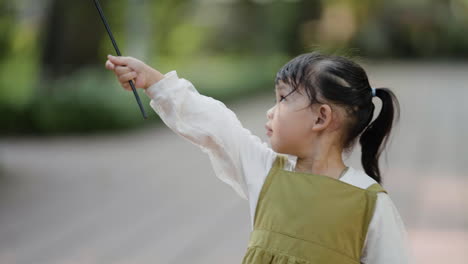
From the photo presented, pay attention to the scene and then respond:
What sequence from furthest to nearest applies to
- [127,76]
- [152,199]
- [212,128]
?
[152,199] → [212,128] → [127,76]

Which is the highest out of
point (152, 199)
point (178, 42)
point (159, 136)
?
point (152, 199)

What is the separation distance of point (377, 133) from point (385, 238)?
293 mm

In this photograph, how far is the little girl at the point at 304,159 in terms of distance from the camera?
1.62 m

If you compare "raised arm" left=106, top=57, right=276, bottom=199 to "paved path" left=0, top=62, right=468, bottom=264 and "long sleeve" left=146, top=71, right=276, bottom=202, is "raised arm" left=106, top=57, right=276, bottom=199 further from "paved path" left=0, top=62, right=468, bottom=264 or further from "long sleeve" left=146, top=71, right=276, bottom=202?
"paved path" left=0, top=62, right=468, bottom=264

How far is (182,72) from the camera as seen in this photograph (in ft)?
40.8

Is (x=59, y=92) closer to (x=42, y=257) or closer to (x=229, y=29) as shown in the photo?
(x=42, y=257)

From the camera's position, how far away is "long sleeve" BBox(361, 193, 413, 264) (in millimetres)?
1610

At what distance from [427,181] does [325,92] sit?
4628 mm

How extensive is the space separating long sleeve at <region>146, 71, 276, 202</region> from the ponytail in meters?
0.24

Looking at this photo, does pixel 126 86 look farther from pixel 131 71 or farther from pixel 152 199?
pixel 152 199

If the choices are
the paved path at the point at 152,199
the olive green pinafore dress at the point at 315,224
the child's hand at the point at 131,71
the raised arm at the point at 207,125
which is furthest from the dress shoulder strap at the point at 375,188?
the paved path at the point at 152,199

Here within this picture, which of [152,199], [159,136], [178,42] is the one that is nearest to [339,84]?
[152,199]

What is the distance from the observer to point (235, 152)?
67.8 inches

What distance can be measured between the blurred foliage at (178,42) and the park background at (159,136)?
3 cm
